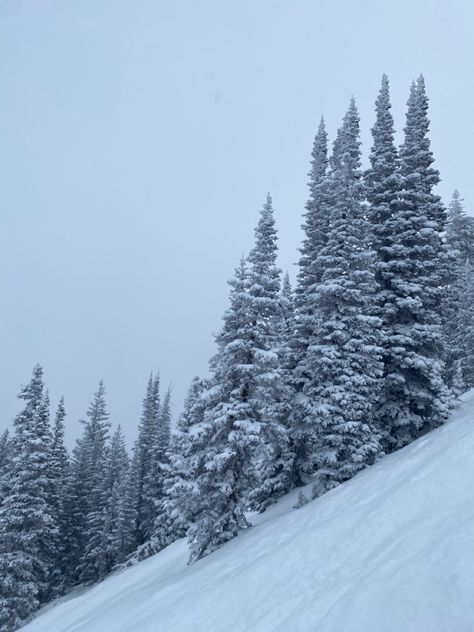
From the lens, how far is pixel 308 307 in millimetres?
23047

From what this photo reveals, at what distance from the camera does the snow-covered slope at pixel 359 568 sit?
6.46 meters

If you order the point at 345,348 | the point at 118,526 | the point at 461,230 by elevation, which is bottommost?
the point at 118,526

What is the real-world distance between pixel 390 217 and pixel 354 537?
1736cm

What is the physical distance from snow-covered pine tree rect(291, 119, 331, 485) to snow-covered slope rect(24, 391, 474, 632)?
644cm

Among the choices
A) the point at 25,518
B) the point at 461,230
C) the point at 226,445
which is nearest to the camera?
the point at 226,445

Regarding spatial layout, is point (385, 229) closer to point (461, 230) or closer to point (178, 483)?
point (178, 483)

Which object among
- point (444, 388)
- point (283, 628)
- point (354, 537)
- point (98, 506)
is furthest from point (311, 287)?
point (98, 506)

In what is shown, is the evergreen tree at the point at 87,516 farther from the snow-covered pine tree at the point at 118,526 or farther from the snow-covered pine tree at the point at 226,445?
the snow-covered pine tree at the point at 226,445

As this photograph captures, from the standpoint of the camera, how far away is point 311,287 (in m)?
23.0

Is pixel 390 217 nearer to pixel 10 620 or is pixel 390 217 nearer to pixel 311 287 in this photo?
pixel 311 287

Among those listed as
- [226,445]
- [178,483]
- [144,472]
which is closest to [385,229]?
[226,445]

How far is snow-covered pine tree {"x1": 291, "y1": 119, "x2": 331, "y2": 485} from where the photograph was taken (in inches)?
867

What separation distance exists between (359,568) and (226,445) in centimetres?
1114

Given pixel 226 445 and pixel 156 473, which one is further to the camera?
pixel 156 473
